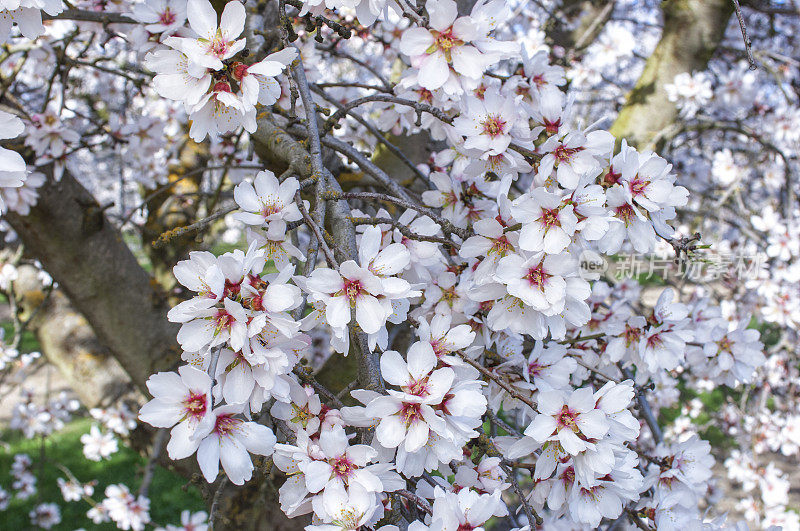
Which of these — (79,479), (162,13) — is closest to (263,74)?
(162,13)

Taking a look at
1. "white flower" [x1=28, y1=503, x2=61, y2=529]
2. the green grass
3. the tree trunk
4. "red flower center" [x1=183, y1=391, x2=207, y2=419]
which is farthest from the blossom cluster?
"white flower" [x1=28, y1=503, x2=61, y2=529]

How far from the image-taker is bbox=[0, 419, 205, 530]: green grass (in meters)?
3.79

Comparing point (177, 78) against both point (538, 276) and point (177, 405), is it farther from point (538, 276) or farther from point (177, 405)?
point (538, 276)

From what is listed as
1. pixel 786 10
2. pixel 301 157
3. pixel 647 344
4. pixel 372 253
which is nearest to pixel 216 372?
pixel 372 253

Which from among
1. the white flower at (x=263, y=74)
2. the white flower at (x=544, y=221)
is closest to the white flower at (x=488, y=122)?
the white flower at (x=544, y=221)

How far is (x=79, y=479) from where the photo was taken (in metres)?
4.32

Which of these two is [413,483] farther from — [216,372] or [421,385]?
[216,372]

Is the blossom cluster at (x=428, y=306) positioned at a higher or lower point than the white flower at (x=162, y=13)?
lower

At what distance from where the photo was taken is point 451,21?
1.11 m

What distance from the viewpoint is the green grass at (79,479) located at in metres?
3.79

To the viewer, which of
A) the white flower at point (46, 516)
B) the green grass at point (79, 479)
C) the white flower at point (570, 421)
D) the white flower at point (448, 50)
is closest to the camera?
the white flower at point (570, 421)

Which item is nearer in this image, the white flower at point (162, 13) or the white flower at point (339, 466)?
the white flower at point (339, 466)

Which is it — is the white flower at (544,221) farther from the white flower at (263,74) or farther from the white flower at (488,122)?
the white flower at (263,74)

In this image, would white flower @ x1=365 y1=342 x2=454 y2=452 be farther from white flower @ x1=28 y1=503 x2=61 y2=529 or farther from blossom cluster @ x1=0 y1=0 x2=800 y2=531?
white flower @ x1=28 y1=503 x2=61 y2=529
